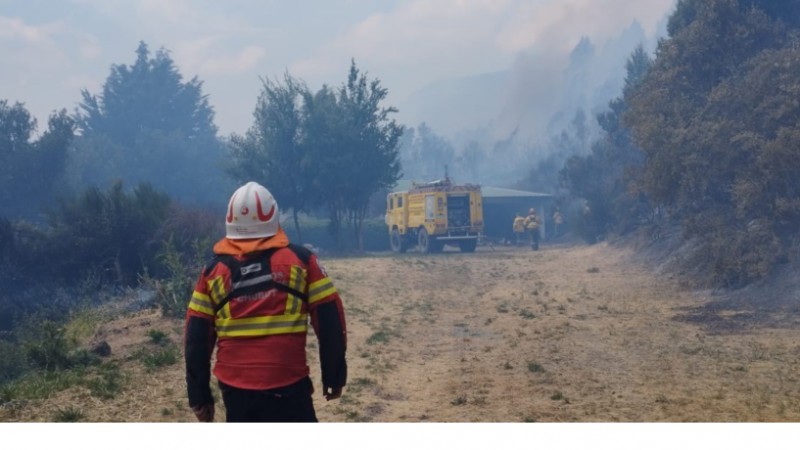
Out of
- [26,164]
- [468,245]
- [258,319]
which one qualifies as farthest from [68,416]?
[468,245]

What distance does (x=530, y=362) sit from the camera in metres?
9.39

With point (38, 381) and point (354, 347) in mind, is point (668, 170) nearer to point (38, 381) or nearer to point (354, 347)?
point (354, 347)

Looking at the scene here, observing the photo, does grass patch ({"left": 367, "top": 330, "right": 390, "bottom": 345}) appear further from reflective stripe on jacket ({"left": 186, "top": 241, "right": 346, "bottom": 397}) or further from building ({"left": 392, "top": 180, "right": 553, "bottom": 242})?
building ({"left": 392, "top": 180, "right": 553, "bottom": 242})

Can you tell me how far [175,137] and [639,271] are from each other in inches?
998

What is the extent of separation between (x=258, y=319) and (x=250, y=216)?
1.77ft

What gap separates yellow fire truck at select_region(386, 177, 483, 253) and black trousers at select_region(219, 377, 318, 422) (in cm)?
2610

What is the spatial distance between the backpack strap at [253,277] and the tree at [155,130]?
3217 centimetres

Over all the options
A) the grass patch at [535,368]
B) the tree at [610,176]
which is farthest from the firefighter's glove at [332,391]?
the tree at [610,176]

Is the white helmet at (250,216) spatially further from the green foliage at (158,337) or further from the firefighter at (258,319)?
the green foliage at (158,337)

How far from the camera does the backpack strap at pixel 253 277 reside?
167 inches

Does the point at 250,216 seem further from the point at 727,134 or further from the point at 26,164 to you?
the point at 26,164

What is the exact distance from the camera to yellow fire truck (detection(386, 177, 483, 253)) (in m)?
30.6

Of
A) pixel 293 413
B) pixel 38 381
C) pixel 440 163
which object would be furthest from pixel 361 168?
pixel 440 163

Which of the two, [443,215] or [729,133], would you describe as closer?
[729,133]
